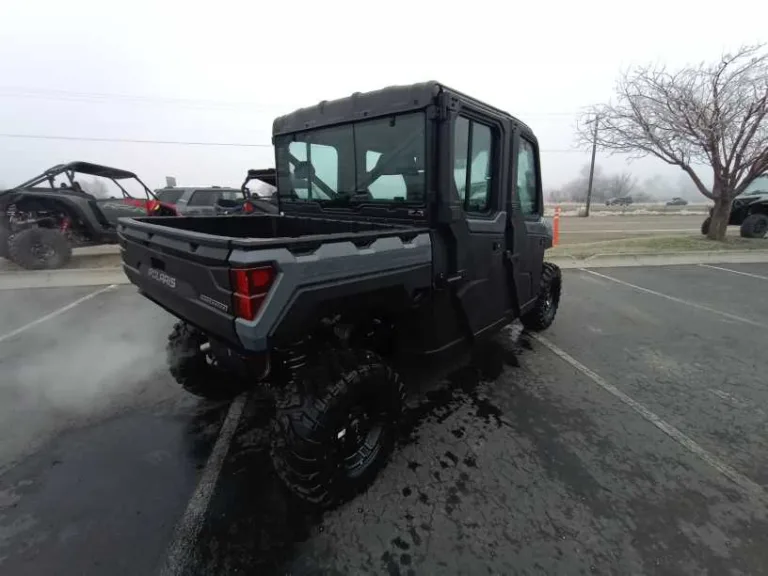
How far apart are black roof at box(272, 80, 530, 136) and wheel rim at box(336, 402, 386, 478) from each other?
2.03 meters

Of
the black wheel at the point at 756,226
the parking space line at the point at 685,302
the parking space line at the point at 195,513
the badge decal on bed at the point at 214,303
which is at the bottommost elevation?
the parking space line at the point at 195,513

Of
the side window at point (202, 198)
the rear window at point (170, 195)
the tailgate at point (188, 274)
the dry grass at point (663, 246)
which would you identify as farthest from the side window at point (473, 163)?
the rear window at point (170, 195)

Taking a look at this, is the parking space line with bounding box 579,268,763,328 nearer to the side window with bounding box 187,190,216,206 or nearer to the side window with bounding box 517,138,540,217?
the side window with bounding box 517,138,540,217

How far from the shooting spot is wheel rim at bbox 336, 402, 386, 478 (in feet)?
7.55

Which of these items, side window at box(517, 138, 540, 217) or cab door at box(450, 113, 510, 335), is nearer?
cab door at box(450, 113, 510, 335)

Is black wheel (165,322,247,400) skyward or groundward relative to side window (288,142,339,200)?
groundward

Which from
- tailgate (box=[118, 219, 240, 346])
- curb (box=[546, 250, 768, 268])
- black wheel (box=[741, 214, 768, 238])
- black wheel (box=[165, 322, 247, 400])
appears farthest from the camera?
black wheel (box=[741, 214, 768, 238])

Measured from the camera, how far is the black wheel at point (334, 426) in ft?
6.67

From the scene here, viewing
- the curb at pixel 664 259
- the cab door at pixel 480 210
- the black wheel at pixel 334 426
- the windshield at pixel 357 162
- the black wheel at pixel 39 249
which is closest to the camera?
the black wheel at pixel 334 426

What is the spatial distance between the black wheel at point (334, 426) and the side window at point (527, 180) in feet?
7.77

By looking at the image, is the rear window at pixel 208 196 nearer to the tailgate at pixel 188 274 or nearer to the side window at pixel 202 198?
the side window at pixel 202 198

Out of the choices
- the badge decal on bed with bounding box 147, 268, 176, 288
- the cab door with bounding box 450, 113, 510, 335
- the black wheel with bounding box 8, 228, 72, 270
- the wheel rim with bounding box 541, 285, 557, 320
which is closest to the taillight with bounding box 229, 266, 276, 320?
the badge decal on bed with bounding box 147, 268, 176, 288

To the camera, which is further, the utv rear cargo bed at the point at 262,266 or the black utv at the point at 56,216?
the black utv at the point at 56,216

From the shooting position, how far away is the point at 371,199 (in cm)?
303
